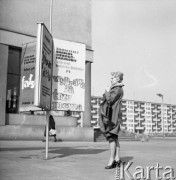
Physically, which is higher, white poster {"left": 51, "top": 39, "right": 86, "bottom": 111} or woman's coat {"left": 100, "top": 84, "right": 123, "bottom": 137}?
white poster {"left": 51, "top": 39, "right": 86, "bottom": 111}

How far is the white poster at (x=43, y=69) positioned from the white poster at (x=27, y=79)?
987 centimetres

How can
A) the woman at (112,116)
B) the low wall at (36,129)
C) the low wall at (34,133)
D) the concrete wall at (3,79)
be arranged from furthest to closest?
the concrete wall at (3,79)
the low wall at (36,129)
the low wall at (34,133)
the woman at (112,116)

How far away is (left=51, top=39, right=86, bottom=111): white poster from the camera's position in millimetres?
6824

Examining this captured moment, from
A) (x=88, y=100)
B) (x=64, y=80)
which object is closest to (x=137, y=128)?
(x=88, y=100)

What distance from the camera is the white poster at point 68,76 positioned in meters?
6.82

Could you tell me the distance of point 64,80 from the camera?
22.8 ft

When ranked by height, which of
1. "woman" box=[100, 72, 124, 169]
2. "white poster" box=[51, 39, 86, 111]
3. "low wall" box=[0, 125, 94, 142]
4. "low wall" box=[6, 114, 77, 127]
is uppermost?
"white poster" box=[51, 39, 86, 111]

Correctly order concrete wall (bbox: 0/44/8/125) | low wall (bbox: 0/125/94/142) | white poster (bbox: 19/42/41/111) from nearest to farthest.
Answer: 1. white poster (bbox: 19/42/41/111)
2. low wall (bbox: 0/125/94/142)
3. concrete wall (bbox: 0/44/8/125)

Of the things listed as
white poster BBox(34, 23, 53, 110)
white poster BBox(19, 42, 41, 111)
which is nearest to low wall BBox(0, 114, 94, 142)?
white poster BBox(19, 42, 41, 111)

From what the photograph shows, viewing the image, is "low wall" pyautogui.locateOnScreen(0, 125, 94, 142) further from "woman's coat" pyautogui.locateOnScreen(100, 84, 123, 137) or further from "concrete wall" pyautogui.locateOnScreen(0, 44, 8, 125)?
"woman's coat" pyautogui.locateOnScreen(100, 84, 123, 137)

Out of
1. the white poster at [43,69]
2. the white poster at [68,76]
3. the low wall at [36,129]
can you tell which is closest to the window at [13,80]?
the low wall at [36,129]

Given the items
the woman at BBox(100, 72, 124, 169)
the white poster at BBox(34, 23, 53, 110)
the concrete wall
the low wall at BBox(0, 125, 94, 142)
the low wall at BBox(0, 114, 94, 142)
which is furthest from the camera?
the concrete wall

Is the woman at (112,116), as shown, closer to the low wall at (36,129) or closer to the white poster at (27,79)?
the white poster at (27,79)

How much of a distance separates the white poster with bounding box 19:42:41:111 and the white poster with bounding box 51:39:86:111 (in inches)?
368
